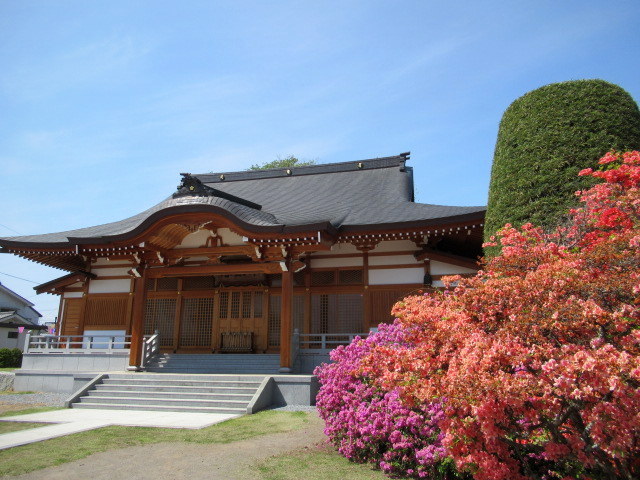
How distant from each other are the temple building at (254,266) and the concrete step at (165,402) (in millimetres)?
2171

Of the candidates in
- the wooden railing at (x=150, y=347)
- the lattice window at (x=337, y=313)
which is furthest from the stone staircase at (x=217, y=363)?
the lattice window at (x=337, y=313)

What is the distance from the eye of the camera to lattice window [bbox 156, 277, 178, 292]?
626 inches

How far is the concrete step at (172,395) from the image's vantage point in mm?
10280

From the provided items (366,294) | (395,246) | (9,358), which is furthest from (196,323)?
(9,358)

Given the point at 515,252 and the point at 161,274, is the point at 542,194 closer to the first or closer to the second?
the point at 515,252

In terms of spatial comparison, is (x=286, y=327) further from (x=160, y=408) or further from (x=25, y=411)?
(x=25, y=411)

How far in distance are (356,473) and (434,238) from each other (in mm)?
8790

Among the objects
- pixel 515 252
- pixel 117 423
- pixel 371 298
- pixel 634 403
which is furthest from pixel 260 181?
pixel 634 403

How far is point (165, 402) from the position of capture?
10352 mm

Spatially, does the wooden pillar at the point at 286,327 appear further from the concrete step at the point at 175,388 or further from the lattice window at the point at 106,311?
the lattice window at the point at 106,311

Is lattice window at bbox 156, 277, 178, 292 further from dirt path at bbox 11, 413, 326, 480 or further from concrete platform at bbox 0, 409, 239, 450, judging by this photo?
dirt path at bbox 11, 413, 326, 480

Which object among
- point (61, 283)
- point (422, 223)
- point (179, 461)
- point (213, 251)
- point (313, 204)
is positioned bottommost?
point (179, 461)

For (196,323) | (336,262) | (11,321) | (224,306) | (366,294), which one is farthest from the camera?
(11,321)

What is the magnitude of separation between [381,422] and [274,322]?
29.8ft
